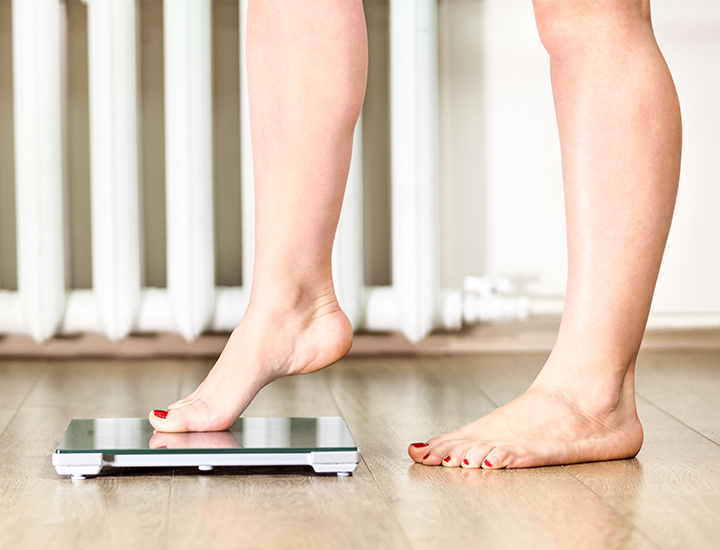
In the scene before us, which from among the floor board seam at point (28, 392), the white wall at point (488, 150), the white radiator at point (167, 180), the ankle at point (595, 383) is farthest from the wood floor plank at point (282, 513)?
the white wall at point (488, 150)

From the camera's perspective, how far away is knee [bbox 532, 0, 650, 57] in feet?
2.69

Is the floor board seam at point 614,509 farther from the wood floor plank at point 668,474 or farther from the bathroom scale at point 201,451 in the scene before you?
the bathroom scale at point 201,451

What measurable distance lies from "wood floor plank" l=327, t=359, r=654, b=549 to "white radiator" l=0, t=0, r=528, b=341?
57cm

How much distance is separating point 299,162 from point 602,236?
323 millimetres

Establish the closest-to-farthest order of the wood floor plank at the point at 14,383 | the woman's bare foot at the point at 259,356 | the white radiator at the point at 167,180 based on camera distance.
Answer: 1. the woman's bare foot at the point at 259,356
2. the wood floor plank at the point at 14,383
3. the white radiator at the point at 167,180

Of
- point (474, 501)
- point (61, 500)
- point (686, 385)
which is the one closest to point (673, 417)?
point (686, 385)

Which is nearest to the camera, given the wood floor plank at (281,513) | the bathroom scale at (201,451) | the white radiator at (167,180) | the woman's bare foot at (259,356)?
Result: the wood floor plank at (281,513)

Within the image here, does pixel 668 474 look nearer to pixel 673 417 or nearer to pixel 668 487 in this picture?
pixel 668 487

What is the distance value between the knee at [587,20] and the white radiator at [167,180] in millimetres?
766

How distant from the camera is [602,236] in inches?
31.7

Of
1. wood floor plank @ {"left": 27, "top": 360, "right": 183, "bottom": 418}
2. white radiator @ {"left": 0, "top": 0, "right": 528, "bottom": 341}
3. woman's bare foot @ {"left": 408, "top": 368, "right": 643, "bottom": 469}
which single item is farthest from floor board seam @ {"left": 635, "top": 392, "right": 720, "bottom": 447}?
wood floor plank @ {"left": 27, "top": 360, "right": 183, "bottom": 418}

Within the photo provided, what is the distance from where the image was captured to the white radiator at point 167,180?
1585mm

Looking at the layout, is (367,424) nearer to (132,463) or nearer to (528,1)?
(132,463)

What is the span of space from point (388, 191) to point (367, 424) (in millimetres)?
874
